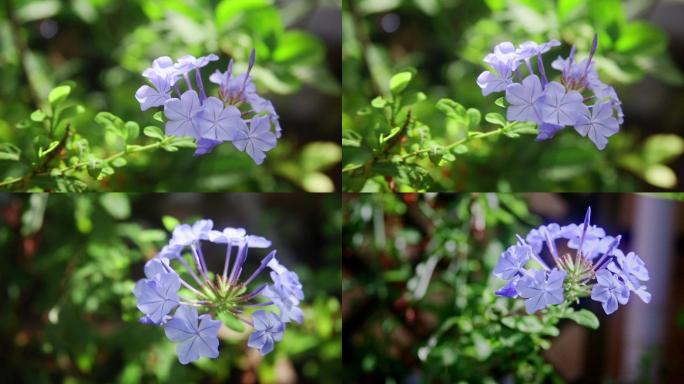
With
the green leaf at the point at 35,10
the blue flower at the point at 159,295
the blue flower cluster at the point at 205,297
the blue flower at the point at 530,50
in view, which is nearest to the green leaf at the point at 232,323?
the blue flower cluster at the point at 205,297

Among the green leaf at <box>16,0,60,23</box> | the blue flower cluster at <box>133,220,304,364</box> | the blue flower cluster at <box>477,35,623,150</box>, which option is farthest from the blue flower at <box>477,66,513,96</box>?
the green leaf at <box>16,0,60,23</box>

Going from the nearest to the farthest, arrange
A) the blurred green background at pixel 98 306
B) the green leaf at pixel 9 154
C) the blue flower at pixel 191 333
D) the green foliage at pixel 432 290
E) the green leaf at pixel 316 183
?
the blue flower at pixel 191 333
the green leaf at pixel 9 154
the green foliage at pixel 432 290
the blurred green background at pixel 98 306
the green leaf at pixel 316 183

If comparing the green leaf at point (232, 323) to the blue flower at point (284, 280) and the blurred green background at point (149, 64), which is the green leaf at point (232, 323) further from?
the blurred green background at point (149, 64)

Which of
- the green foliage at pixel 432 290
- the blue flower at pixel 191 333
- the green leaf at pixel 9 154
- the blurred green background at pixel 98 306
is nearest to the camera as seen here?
the blue flower at pixel 191 333

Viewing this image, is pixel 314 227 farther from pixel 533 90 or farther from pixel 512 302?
pixel 533 90

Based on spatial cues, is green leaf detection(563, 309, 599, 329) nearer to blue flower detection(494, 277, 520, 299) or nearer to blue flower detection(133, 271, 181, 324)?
blue flower detection(494, 277, 520, 299)

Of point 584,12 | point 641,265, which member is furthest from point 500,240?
point 584,12

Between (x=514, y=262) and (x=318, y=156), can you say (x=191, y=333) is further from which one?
(x=318, y=156)
